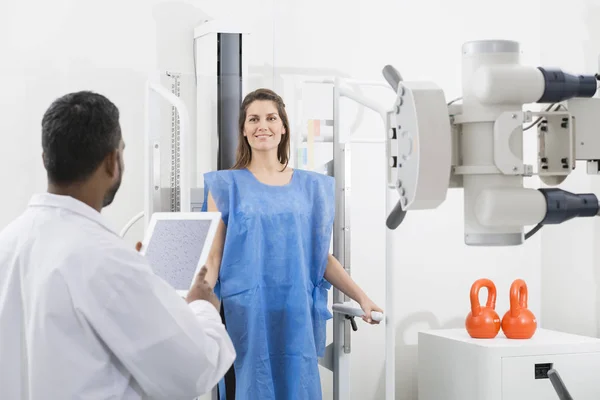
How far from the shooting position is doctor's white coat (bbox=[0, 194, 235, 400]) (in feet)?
4.67

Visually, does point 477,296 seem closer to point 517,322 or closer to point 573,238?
point 517,322

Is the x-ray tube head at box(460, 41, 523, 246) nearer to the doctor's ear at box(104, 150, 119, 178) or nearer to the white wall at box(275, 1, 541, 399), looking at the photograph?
the doctor's ear at box(104, 150, 119, 178)

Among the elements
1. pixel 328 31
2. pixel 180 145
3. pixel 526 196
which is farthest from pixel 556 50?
pixel 526 196

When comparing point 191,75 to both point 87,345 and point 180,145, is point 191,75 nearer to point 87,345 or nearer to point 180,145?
point 180,145

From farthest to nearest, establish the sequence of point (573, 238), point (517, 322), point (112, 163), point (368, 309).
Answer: point (573, 238)
point (517, 322)
point (368, 309)
point (112, 163)

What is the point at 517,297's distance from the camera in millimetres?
3412

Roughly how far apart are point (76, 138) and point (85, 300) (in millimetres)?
294

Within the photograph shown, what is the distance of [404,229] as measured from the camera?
13.1 ft

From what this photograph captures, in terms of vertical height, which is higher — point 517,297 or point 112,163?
point 112,163

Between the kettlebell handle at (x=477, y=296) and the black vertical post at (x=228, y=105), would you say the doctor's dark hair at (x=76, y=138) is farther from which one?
the kettlebell handle at (x=477, y=296)

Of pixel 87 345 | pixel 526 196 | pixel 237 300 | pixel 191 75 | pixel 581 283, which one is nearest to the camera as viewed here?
pixel 526 196

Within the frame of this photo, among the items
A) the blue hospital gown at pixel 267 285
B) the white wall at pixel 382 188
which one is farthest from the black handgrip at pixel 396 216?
the white wall at pixel 382 188

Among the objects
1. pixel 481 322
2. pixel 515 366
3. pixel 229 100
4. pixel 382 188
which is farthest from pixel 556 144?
pixel 382 188

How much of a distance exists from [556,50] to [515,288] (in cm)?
131
